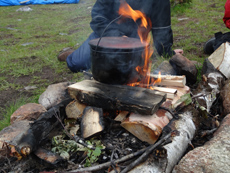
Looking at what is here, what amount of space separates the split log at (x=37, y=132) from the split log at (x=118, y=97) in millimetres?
319

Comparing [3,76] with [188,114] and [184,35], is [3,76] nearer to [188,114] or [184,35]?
[188,114]

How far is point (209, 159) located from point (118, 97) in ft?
3.28

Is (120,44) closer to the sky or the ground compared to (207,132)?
closer to the sky

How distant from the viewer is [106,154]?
1.96 m

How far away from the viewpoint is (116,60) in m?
2.29

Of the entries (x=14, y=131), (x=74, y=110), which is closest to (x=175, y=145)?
(x=74, y=110)

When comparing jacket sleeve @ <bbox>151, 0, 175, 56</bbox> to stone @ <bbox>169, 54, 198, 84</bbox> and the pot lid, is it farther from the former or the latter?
the pot lid

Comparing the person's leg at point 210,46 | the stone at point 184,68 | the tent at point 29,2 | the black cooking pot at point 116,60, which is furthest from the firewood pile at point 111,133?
the tent at point 29,2

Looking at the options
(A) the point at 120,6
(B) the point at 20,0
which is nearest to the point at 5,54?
(A) the point at 120,6

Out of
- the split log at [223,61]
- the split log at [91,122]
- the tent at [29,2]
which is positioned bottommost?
the split log at [91,122]

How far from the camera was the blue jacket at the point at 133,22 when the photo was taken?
13.1 ft

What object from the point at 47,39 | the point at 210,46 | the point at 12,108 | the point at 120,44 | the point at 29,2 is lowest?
the point at 12,108

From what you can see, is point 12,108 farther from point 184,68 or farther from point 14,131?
point 184,68

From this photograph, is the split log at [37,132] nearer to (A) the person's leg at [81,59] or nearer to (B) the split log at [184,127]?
(B) the split log at [184,127]
